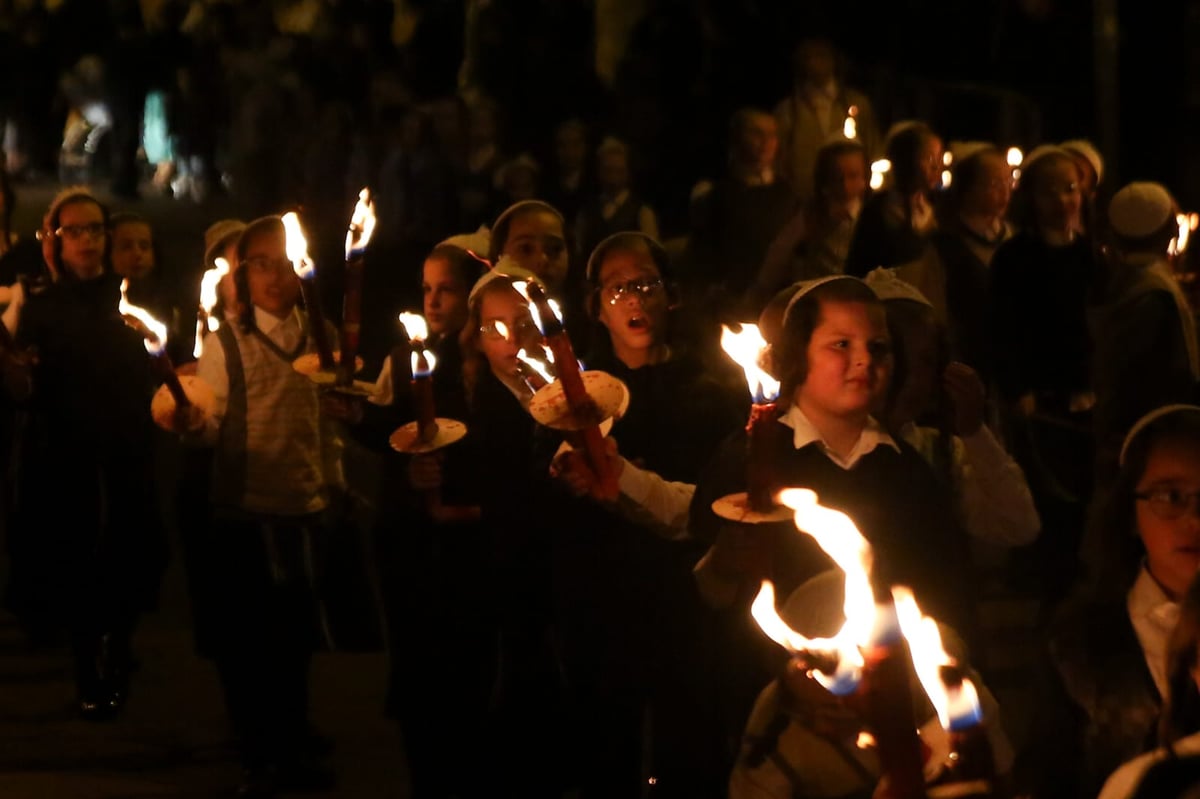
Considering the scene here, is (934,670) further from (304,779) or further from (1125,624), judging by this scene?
(304,779)

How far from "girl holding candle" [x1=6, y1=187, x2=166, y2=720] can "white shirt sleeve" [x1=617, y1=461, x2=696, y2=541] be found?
10.0 feet

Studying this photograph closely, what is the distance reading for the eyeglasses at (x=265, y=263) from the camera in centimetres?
735

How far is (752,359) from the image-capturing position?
448cm

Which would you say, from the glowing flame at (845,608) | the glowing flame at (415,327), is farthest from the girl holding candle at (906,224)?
the glowing flame at (845,608)

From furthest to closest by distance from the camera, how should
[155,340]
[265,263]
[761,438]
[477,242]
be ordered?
[477,242] < [265,263] < [155,340] < [761,438]

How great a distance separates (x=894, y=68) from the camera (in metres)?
16.6

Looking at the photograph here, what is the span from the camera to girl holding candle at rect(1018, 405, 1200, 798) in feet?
13.9

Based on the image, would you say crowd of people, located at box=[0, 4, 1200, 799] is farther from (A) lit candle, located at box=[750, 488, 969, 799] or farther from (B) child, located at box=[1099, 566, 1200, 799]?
(A) lit candle, located at box=[750, 488, 969, 799]

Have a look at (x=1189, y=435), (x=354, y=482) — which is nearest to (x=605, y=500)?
(x=1189, y=435)

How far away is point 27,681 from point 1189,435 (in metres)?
5.86

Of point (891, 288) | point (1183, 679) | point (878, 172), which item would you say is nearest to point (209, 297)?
point (891, 288)

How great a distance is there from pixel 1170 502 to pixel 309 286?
2.56 metres

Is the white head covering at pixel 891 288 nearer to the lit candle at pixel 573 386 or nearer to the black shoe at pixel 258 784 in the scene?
the lit candle at pixel 573 386

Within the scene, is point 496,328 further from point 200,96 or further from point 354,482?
point 200,96
